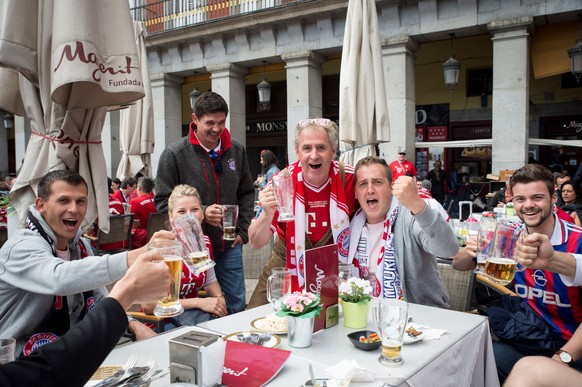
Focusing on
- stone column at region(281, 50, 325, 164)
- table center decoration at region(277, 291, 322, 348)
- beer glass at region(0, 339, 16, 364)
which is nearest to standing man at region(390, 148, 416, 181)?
stone column at region(281, 50, 325, 164)

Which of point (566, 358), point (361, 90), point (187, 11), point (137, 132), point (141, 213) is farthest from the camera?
point (187, 11)

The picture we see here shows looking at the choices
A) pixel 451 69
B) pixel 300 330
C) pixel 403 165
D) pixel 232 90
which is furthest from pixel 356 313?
pixel 232 90

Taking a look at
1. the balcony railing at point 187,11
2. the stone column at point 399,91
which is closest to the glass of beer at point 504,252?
the stone column at point 399,91

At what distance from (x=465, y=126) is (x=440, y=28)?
3646mm

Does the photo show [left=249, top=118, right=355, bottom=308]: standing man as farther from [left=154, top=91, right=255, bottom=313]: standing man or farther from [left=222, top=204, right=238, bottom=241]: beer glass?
[left=154, top=91, right=255, bottom=313]: standing man

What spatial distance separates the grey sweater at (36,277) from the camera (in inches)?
75.2

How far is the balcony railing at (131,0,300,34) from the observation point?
12.5 meters

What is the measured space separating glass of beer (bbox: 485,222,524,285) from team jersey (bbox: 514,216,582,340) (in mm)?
580

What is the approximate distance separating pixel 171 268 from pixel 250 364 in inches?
A: 18.5

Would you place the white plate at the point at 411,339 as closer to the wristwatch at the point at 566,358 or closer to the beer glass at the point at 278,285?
the beer glass at the point at 278,285

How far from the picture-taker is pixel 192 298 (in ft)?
10.3

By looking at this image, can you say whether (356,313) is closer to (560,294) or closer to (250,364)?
(250,364)

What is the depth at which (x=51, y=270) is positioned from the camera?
196 centimetres

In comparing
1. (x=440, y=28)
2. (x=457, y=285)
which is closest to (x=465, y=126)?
(x=440, y=28)
